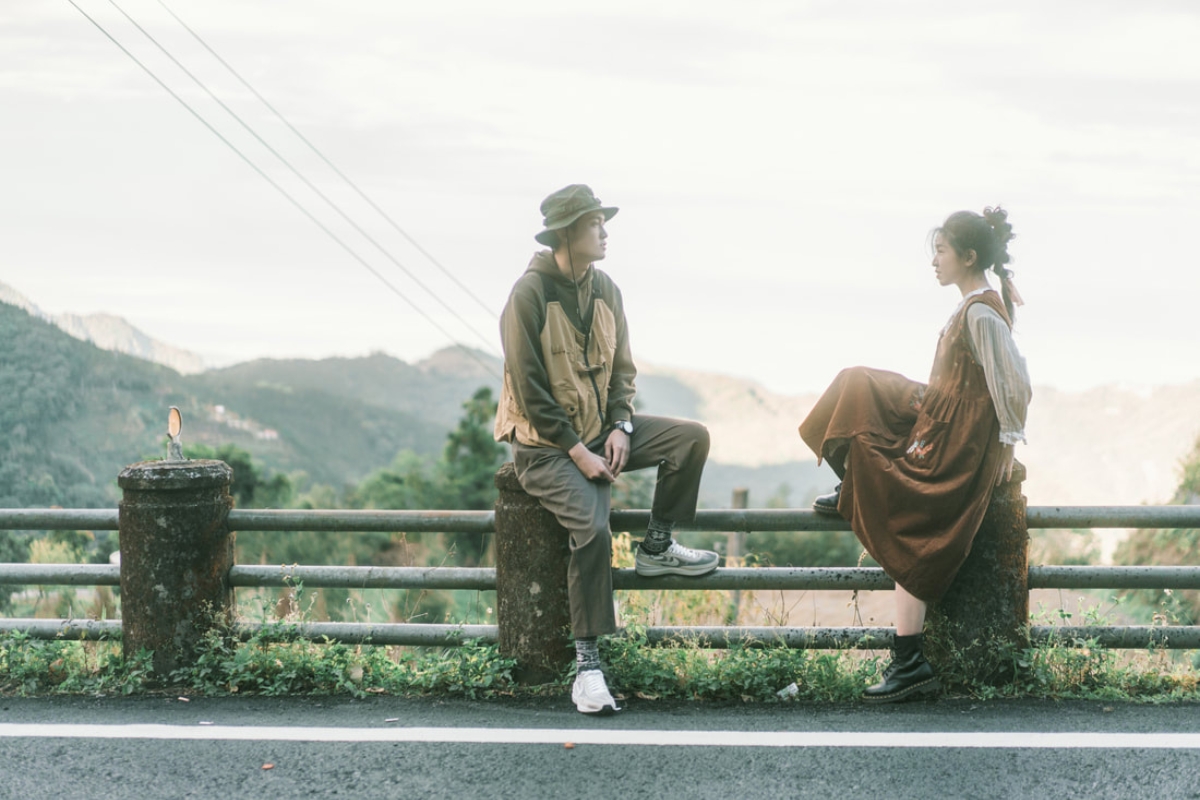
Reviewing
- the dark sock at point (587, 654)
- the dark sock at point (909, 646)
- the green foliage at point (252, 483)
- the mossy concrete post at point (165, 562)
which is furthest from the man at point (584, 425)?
the green foliage at point (252, 483)

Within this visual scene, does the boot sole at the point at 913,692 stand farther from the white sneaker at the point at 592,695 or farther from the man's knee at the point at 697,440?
the man's knee at the point at 697,440

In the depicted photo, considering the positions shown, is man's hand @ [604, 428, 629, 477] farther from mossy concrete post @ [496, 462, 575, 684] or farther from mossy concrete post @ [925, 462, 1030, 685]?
mossy concrete post @ [925, 462, 1030, 685]

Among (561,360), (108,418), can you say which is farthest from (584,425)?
(108,418)

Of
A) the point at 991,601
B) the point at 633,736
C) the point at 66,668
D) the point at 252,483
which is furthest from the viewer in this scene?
the point at 252,483

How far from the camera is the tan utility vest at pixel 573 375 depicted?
473cm

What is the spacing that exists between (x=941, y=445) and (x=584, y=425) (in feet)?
4.99

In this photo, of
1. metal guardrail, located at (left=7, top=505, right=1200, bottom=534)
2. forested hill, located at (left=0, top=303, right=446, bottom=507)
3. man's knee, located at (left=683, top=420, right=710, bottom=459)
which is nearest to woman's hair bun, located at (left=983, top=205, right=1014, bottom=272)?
metal guardrail, located at (left=7, top=505, right=1200, bottom=534)

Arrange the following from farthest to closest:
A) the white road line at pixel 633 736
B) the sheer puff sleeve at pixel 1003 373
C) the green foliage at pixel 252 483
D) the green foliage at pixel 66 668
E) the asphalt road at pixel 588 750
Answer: the green foliage at pixel 252 483
the green foliage at pixel 66 668
the sheer puff sleeve at pixel 1003 373
the white road line at pixel 633 736
the asphalt road at pixel 588 750

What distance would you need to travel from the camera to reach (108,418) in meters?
35.9

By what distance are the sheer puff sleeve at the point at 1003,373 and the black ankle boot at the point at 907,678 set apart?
950mm

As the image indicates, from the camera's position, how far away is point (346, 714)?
4.52 metres

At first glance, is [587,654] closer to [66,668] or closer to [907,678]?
[907,678]

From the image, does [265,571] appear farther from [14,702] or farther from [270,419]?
[270,419]

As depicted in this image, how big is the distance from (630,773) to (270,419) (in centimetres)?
7594
